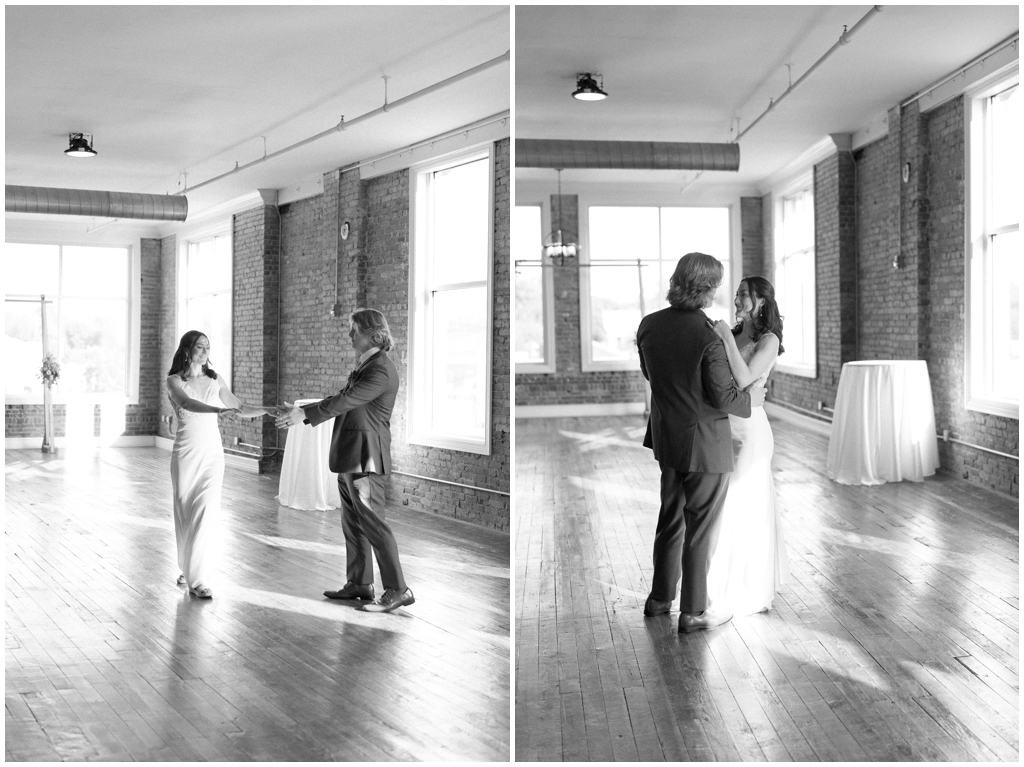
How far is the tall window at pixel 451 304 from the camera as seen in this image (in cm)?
749

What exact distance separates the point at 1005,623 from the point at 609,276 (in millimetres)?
10374

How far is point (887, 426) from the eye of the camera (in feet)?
25.4

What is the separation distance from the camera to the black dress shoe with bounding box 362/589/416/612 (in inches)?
184

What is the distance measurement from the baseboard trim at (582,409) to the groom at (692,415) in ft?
32.2

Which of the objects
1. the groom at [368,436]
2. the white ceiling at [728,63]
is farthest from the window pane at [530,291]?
the groom at [368,436]

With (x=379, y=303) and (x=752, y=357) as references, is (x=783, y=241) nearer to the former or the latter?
(x=379, y=303)

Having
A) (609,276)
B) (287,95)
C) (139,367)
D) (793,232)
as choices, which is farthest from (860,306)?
(139,367)

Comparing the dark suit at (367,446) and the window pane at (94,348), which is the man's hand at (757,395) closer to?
the dark suit at (367,446)

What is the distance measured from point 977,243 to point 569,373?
23.6 ft

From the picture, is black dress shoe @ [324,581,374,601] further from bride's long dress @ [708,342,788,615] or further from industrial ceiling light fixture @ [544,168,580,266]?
industrial ceiling light fixture @ [544,168,580,266]

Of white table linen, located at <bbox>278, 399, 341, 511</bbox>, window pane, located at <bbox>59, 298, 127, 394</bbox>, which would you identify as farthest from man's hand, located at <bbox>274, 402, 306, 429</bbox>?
window pane, located at <bbox>59, 298, 127, 394</bbox>

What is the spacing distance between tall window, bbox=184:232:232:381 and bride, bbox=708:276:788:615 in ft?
28.0

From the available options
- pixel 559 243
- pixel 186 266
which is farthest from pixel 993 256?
pixel 186 266

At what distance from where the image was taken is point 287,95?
6.84m
